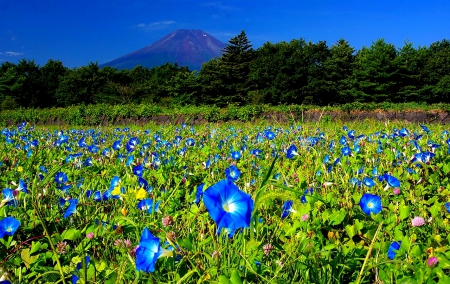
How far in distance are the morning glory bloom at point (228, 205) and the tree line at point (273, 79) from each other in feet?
123

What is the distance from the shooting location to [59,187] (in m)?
2.75

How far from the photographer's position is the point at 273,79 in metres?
45.6

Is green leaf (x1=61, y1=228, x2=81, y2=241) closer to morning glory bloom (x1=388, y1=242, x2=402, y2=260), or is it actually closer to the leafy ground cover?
morning glory bloom (x1=388, y1=242, x2=402, y2=260)

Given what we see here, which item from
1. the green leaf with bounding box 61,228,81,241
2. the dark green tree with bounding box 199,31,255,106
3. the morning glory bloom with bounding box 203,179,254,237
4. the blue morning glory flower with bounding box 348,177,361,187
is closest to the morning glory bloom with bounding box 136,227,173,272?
the morning glory bloom with bounding box 203,179,254,237

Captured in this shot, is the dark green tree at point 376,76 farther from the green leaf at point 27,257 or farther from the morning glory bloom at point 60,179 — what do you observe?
the green leaf at point 27,257

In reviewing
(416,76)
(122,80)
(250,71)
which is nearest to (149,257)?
(416,76)

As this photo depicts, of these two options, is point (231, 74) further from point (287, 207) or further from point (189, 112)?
point (287, 207)

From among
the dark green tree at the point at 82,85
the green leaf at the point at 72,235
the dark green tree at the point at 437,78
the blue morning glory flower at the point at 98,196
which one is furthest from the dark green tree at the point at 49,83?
the green leaf at the point at 72,235

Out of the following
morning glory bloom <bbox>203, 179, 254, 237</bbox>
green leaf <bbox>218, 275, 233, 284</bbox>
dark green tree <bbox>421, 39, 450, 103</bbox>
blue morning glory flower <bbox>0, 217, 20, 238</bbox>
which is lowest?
green leaf <bbox>218, 275, 233, 284</bbox>

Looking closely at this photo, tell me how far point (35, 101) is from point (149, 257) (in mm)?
58570

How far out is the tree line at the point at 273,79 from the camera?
3891 centimetres

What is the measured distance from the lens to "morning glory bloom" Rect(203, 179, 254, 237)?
31.9 inches

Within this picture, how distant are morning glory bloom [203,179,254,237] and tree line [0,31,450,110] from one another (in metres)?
37.4

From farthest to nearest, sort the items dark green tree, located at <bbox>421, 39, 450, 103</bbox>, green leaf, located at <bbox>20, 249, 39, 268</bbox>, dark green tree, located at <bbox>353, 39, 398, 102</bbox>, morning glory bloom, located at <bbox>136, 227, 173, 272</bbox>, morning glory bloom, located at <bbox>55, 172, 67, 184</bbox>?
dark green tree, located at <bbox>421, 39, 450, 103</bbox>, dark green tree, located at <bbox>353, 39, 398, 102</bbox>, morning glory bloom, located at <bbox>55, 172, 67, 184</bbox>, green leaf, located at <bbox>20, 249, 39, 268</bbox>, morning glory bloom, located at <bbox>136, 227, 173, 272</bbox>
